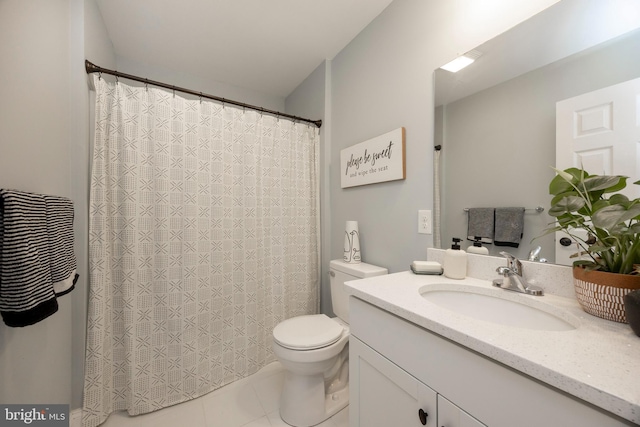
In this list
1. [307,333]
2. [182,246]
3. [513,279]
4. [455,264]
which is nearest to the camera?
[513,279]

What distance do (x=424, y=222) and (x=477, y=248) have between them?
267mm

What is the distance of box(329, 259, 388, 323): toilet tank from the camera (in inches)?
56.1

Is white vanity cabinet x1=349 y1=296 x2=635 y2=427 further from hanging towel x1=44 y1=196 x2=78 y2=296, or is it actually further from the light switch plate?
hanging towel x1=44 y1=196 x2=78 y2=296

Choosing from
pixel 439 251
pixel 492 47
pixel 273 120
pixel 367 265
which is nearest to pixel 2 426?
pixel 367 265

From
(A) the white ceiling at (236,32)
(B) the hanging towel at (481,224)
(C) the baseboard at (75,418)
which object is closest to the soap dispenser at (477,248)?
(B) the hanging towel at (481,224)

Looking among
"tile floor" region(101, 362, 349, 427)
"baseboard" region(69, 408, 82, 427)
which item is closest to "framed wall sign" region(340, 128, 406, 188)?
Answer: "tile floor" region(101, 362, 349, 427)

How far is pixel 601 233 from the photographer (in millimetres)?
672

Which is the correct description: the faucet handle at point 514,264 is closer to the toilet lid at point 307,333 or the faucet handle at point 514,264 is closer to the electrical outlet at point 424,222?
the electrical outlet at point 424,222

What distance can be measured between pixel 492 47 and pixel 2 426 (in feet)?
7.51

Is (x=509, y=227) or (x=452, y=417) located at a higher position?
(x=509, y=227)

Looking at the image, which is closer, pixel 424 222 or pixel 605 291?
pixel 605 291

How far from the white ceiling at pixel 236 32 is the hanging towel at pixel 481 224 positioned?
1362mm

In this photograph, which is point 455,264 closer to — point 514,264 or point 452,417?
point 514,264

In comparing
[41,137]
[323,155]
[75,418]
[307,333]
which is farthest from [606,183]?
[75,418]
